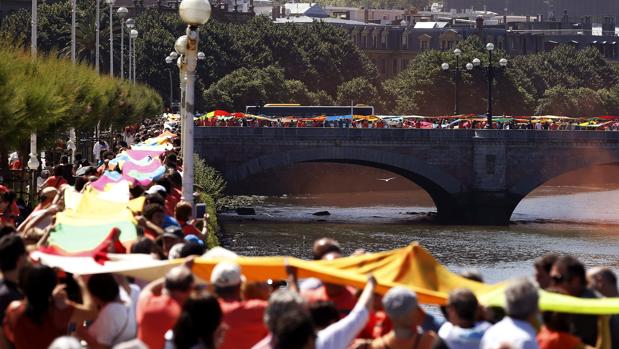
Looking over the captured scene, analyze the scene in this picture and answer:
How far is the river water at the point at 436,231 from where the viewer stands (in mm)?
59656

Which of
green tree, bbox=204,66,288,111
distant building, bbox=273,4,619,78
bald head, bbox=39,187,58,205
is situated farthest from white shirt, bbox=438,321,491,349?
distant building, bbox=273,4,619,78

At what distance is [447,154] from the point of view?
79.9 m

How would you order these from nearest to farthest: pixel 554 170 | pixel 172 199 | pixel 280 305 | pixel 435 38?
pixel 280 305
pixel 172 199
pixel 554 170
pixel 435 38

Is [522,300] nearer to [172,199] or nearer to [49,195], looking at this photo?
[49,195]

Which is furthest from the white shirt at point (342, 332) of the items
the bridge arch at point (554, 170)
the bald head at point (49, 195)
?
the bridge arch at point (554, 170)

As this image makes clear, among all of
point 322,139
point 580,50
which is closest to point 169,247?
point 322,139

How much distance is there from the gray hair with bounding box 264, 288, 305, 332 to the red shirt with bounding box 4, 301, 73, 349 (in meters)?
1.99

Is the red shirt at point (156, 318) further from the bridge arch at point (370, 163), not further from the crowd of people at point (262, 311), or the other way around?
the bridge arch at point (370, 163)

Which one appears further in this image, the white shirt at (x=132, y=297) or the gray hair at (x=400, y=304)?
the white shirt at (x=132, y=297)

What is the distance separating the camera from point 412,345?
11383 mm

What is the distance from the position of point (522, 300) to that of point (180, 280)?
7.96 feet

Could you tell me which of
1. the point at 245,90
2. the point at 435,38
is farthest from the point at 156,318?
the point at 435,38

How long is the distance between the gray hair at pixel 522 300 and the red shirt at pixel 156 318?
2.39 metres

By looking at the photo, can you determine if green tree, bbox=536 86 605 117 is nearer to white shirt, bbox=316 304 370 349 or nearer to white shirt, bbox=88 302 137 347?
white shirt, bbox=88 302 137 347
